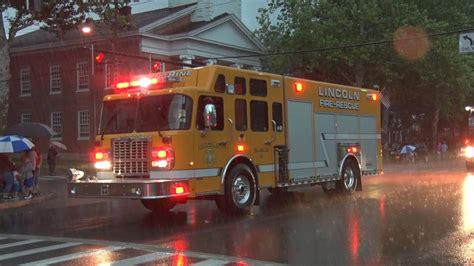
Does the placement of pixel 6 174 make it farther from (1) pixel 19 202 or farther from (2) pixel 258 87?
(2) pixel 258 87

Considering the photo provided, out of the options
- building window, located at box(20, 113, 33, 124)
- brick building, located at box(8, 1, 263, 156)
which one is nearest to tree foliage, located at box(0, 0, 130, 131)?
brick building, located at box(8, 1, 263, 156)

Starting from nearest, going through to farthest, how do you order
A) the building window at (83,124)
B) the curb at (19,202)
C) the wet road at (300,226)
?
the wet road at (300,226)
the curb at (19,202)
the building window at (83,124)

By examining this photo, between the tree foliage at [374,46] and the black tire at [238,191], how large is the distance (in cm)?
1944

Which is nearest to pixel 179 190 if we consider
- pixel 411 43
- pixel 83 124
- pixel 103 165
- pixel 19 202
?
pixel 103 165

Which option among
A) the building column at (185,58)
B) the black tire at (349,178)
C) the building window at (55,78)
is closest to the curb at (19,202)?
the black tire at (349,178)

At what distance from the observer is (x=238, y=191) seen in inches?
487

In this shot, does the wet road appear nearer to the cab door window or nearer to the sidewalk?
the sidewalk

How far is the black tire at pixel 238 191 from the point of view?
476 inches

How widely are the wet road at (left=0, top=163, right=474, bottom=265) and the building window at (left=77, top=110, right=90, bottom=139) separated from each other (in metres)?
23.8

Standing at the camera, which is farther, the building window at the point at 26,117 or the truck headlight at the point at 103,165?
the building window at the point at 26,117

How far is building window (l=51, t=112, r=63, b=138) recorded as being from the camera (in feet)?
135

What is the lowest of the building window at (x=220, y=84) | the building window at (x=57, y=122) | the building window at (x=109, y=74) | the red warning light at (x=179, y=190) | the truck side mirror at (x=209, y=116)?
the red warning light at (x=179, y=190)

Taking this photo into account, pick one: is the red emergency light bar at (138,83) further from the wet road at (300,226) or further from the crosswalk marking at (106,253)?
the crosswalk marking at (106,253)

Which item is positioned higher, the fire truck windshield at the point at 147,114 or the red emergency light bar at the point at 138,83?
the red emergency light bar at the point at 138,83
